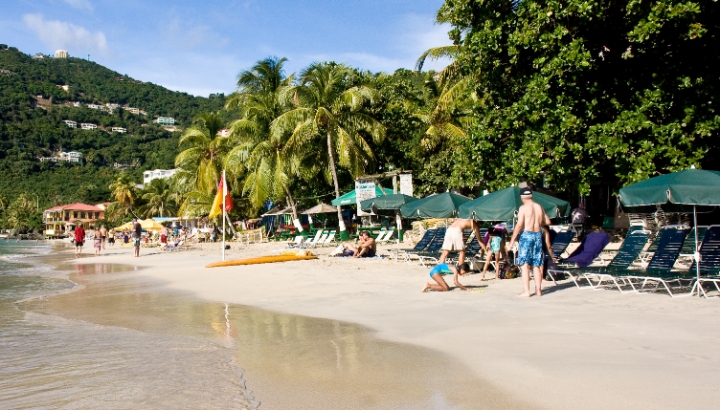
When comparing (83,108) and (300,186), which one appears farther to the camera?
(83,108)

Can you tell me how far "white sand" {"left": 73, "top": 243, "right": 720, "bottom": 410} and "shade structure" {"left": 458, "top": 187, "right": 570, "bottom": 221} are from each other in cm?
120

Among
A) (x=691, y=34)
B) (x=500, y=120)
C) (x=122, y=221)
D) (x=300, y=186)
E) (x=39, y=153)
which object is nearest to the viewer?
(x=691, y=34)

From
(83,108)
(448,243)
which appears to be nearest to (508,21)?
(448,243)

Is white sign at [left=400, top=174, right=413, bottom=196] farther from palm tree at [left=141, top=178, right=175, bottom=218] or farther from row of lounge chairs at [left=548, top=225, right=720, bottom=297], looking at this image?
palm tree at [left=141, top=178, right=175, bottom=218]

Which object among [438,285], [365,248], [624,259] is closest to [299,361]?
[438,285]

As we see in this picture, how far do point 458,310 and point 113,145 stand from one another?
150 m

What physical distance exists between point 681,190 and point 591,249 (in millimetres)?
2253

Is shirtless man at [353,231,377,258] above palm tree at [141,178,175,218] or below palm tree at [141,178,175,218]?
below

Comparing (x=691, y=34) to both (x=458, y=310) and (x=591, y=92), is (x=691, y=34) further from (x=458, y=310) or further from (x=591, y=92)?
(x=458, y=310)

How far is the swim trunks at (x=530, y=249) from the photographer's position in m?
8.18

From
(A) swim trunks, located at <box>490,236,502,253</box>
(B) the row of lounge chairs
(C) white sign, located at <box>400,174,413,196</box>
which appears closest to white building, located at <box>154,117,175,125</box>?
(C) white sign, located at <box>400,174,413,196</box>

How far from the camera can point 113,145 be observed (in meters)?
143

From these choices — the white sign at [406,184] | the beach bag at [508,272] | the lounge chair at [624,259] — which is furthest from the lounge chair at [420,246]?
the lounge chair at [624,259]

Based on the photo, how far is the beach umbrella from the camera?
7621mm
